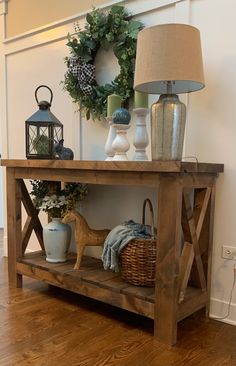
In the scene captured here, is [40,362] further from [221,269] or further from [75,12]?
[75,12]

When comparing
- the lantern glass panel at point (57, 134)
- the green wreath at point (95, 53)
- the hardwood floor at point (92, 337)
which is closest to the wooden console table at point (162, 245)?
the hardwood floor at point (92, 337)

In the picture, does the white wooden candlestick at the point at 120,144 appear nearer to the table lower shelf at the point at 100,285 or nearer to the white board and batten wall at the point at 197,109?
the white board and batten wall at the point at 197,109

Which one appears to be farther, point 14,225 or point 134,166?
point 14,225

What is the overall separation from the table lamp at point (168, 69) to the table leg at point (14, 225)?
43.6 inches

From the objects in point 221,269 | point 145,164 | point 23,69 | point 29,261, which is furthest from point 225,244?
point 23,69

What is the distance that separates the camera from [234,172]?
5.88 ft

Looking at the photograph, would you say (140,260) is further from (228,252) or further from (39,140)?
(39,140)

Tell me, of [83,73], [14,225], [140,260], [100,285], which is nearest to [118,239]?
[140,260]

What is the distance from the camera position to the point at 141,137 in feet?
6.40

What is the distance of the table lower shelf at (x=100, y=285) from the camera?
1.63 metres

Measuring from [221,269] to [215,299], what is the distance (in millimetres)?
181

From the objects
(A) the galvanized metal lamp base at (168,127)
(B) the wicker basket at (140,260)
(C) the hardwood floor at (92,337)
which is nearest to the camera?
(C) the hardwood floor at (92,337)

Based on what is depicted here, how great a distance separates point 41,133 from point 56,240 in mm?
726

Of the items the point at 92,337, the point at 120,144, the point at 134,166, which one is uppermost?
the point at 120,144
